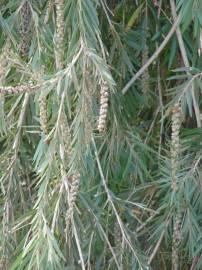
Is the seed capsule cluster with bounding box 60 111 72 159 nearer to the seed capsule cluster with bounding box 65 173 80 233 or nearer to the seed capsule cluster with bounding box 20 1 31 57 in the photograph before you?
the seed capsule cluster with bounding box 65 173 80 233

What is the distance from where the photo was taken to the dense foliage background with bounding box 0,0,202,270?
141 centimetres

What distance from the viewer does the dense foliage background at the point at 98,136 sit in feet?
4.64

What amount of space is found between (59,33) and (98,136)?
307 mm

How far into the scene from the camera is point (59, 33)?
1473mm

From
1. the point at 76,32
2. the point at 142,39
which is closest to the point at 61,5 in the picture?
the point at 76,32

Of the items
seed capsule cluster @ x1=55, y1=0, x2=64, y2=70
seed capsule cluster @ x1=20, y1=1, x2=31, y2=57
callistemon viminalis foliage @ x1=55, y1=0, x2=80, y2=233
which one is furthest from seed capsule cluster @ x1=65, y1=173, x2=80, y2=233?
seed capsule cluster @ x1=20, y1=1, x2=31, y2=57

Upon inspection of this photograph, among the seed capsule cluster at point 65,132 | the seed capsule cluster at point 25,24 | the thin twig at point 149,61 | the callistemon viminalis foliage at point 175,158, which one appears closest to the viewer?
the seed capsule cluster at point 65,132

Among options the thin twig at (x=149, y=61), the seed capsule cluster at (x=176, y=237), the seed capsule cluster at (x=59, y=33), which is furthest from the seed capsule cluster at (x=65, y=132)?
the thin twig at (x=149, y=61)

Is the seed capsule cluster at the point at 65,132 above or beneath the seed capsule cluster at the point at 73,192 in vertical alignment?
above

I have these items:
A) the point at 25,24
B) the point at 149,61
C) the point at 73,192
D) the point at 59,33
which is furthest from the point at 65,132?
the point at 149,61

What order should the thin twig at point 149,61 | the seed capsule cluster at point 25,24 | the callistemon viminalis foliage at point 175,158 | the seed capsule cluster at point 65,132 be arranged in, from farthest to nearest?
the thin twig at point 149,61, the seed capsule cluster at point 25,24, the callistemon viminalis foliage at point 175,158, the seed capsule cluster at point 65,132

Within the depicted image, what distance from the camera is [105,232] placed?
171 cm

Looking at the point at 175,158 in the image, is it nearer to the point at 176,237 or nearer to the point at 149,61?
the point at 176,237

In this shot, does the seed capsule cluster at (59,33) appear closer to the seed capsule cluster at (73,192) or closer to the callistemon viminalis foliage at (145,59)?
the seed capsule cluster at (73,192)
